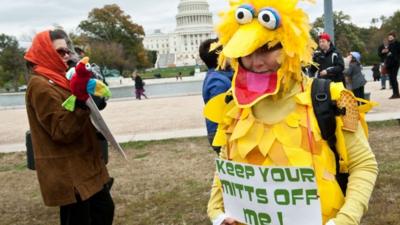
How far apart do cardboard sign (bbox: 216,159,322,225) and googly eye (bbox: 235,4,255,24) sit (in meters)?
0.55

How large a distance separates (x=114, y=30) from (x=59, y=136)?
8445 centimetres

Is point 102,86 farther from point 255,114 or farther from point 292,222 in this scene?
point 292,222

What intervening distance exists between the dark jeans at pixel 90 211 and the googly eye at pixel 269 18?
1.96 m

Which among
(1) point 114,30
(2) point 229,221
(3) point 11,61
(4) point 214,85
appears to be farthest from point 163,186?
(1) point 114,30

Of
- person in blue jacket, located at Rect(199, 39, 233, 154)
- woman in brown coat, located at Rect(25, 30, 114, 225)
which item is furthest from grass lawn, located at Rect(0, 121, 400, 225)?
woman in brown coat, located at Rect(25, 30, 114, 225)

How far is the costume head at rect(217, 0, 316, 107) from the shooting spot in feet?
5.88

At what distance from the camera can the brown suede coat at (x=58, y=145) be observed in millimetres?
2996

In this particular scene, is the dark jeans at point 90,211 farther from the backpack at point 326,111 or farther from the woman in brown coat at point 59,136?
the backpack at point 326,111

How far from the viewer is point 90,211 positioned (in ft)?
11.1

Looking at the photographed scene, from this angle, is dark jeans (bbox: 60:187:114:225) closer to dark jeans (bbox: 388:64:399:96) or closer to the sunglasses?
the sunglasses

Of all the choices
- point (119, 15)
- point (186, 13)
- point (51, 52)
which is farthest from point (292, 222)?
point (186, 13)

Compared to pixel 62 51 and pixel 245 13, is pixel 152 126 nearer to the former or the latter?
pixel 62 51

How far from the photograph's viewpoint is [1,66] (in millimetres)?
62531

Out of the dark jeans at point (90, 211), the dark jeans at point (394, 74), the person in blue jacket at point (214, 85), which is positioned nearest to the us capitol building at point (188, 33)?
the dark jeans at point (394, 74)
